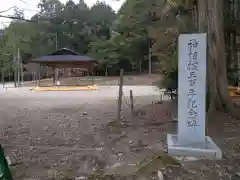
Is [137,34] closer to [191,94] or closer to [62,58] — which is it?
[62,58]

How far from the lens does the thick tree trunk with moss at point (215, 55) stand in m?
8.36

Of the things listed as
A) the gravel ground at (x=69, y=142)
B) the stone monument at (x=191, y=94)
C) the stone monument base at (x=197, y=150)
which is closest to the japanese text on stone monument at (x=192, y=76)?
the stone monument at (x=191, y=94)

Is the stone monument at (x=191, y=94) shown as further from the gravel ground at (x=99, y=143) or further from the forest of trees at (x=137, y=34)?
the forest of trees at (x=137, y=34)

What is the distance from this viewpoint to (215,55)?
27.5 ft

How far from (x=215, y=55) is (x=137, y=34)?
24349 millimetres

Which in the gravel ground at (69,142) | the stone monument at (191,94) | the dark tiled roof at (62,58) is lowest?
the gravel ground at (69,142)

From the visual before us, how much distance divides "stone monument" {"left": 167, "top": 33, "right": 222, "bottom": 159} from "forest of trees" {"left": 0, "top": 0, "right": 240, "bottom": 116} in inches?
111

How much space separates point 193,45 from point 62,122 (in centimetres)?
465

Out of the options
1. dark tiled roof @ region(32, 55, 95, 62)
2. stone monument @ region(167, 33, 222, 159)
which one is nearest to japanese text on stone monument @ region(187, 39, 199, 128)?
stone monument @ region(167, 33, 222, 159)

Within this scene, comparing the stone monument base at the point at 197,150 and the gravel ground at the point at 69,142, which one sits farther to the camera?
the gravel ground at the point at 69,142

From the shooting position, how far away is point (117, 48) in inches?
1361

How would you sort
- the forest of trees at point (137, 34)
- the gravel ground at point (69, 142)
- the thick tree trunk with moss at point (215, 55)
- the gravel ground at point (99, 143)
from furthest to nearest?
the forest of trees at point (137, 34) < the thick tree trunk with moss at point (215, 55) < the gravel ground at point (69, 142) < the gravel ground at point (99, 143)

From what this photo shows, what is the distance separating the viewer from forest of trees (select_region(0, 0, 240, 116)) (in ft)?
28.0

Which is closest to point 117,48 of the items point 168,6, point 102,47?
point 102,47
